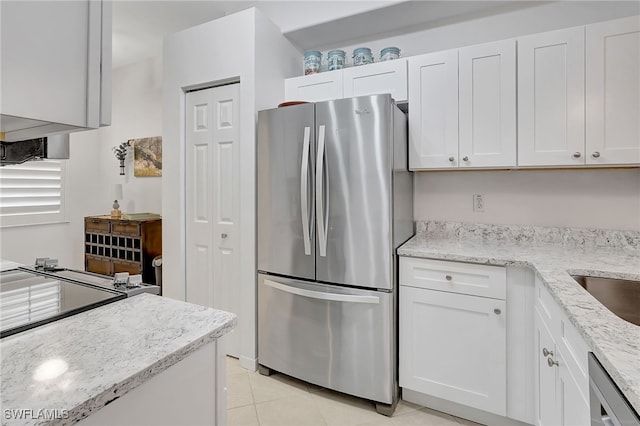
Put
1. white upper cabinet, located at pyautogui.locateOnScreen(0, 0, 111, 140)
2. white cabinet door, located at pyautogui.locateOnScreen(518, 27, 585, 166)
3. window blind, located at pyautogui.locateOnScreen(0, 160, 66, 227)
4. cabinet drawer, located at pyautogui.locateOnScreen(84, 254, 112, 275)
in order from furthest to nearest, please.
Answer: cabinet drawer, located at pyautogui.locateOnScreen(84, 254, 112, 275) → window blind, located at pyautogui.locateOnScreen(0, 160, 66, 227) → white cabinet door, located at pyautogui.locateOnScreen(518, 27, 585, 166) → white upper cabinet, located at pyautogui.locateOnScreen(0, 0, 111, 140)

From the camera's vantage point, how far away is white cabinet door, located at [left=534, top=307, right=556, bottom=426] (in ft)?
4.43

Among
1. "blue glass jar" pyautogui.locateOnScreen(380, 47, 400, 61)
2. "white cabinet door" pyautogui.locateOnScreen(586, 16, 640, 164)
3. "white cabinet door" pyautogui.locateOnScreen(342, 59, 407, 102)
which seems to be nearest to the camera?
"white cabinet door" pyautogui.locateOnScreen(586, 16, 640, 164)

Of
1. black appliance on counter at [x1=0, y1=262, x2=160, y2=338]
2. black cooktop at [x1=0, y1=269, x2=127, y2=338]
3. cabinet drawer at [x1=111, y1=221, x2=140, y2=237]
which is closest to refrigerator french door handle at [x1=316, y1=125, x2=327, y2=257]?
black appliance on counter at [x1=0, y1=262, x2=160, y2=338]

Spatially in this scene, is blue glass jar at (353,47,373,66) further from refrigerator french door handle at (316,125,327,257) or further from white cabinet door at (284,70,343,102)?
refrigerator french door handle at (316,125,327,257)

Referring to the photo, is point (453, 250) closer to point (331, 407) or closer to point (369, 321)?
point (369, 321)

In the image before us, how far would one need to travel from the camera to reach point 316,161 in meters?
2.03

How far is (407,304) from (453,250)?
0.41m

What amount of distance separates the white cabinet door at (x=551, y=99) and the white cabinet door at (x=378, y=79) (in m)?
0.68

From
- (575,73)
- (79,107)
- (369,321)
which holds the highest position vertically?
(575,73)

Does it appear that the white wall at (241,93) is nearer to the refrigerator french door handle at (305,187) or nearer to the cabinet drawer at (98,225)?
the refrigerator french door handle at (305,187)

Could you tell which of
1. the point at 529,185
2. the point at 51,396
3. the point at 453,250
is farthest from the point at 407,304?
the point at 51,396

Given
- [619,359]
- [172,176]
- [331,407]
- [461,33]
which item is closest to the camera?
[619,359]

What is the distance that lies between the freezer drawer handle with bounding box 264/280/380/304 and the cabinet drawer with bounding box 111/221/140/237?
175cm

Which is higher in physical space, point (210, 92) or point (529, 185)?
point (210, 92)
